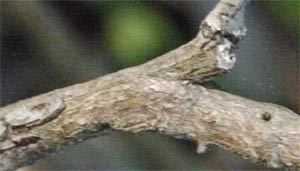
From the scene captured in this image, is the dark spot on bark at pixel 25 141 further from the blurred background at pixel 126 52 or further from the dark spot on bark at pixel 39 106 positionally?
the blurred background at pixel 126 52

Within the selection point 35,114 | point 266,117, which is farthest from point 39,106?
point 266,117

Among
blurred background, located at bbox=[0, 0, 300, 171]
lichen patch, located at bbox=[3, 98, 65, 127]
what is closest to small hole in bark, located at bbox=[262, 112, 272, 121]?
lichen patch, located at bbox=[3, 98, 65, 127]

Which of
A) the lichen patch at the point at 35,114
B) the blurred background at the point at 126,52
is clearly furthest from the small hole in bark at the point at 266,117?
the blurred background at the point at 126,52

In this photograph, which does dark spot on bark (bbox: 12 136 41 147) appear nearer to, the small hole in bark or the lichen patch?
the lichen patch

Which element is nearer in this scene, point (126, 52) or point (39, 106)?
point (39, 106)

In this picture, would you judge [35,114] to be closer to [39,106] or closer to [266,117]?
[39,106]

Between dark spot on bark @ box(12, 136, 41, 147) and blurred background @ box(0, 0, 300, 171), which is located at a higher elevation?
blurred background @ box(0, 0, 300, 171)

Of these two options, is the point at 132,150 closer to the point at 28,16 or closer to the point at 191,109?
the point at 28,16

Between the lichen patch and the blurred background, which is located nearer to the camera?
the lichen patch
